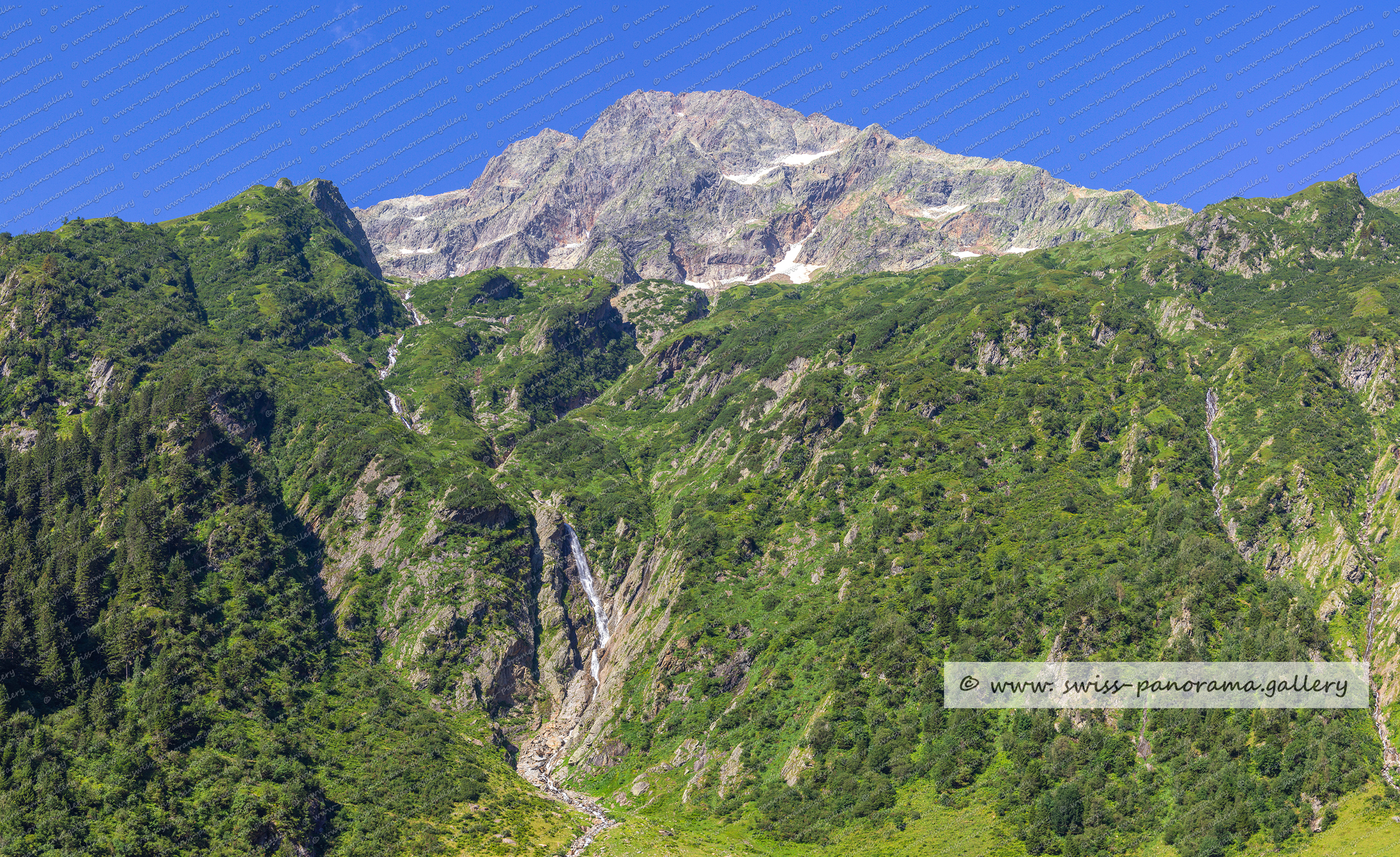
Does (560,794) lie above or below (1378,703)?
below

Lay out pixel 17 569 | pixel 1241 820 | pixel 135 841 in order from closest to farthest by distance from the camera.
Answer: pixel 1241 820, pixel 135 841, pixel 17 569

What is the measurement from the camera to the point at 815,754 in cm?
16238

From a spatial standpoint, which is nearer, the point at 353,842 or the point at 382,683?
the point at 353,842

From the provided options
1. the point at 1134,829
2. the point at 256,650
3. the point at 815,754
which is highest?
the point at 256,650

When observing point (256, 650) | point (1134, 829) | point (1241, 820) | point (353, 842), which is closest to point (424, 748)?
point (353, 842)

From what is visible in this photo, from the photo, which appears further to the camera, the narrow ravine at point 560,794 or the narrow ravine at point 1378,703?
the narrow ravine at point 560,794

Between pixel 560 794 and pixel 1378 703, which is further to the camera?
pixel 560 794

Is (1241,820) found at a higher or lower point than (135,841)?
lower

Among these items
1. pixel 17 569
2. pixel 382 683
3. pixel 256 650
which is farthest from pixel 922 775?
pixel 17 569

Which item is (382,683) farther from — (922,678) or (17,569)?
(922,678)

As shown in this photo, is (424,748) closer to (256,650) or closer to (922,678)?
(256,650)

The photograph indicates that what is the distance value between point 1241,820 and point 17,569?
774ft

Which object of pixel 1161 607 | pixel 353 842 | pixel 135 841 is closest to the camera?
pixel 135 841

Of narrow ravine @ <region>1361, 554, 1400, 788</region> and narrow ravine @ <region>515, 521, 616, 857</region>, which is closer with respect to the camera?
narrow ravine @ <region>1361, 554, 1400, 788</region>
